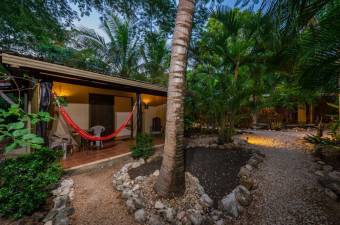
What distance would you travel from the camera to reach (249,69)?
20.5 ft

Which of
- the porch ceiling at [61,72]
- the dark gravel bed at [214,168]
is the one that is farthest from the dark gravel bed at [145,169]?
the porch ceiling at [61,72]

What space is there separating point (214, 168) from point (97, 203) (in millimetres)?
2426

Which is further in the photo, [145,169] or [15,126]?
[145,169]

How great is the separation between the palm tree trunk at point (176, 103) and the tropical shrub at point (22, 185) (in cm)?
183

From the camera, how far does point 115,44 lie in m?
9.38

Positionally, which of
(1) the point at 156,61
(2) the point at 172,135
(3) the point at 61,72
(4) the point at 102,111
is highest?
(1) the point at 156,61

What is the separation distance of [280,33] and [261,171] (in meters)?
2.92

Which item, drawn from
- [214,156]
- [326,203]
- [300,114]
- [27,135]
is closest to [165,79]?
[214,156]

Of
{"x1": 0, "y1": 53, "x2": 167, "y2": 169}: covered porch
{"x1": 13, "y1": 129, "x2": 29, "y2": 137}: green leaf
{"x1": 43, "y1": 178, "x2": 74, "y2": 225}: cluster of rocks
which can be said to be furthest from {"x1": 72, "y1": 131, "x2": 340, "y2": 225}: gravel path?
{"x1": 13, "y1": 129, "x2": 29, "y2": 137}: green leaf

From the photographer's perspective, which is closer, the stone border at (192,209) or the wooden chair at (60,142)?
the stone border at (192,209)

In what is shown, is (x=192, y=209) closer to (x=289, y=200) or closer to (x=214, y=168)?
(x=214, y=168)

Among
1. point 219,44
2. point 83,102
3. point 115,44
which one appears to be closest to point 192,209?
point 219,44

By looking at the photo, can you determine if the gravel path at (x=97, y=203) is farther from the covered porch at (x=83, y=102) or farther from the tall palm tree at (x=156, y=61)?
the tall palm tree at (x=156, y=61)

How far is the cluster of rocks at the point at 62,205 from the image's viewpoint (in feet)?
7.61
